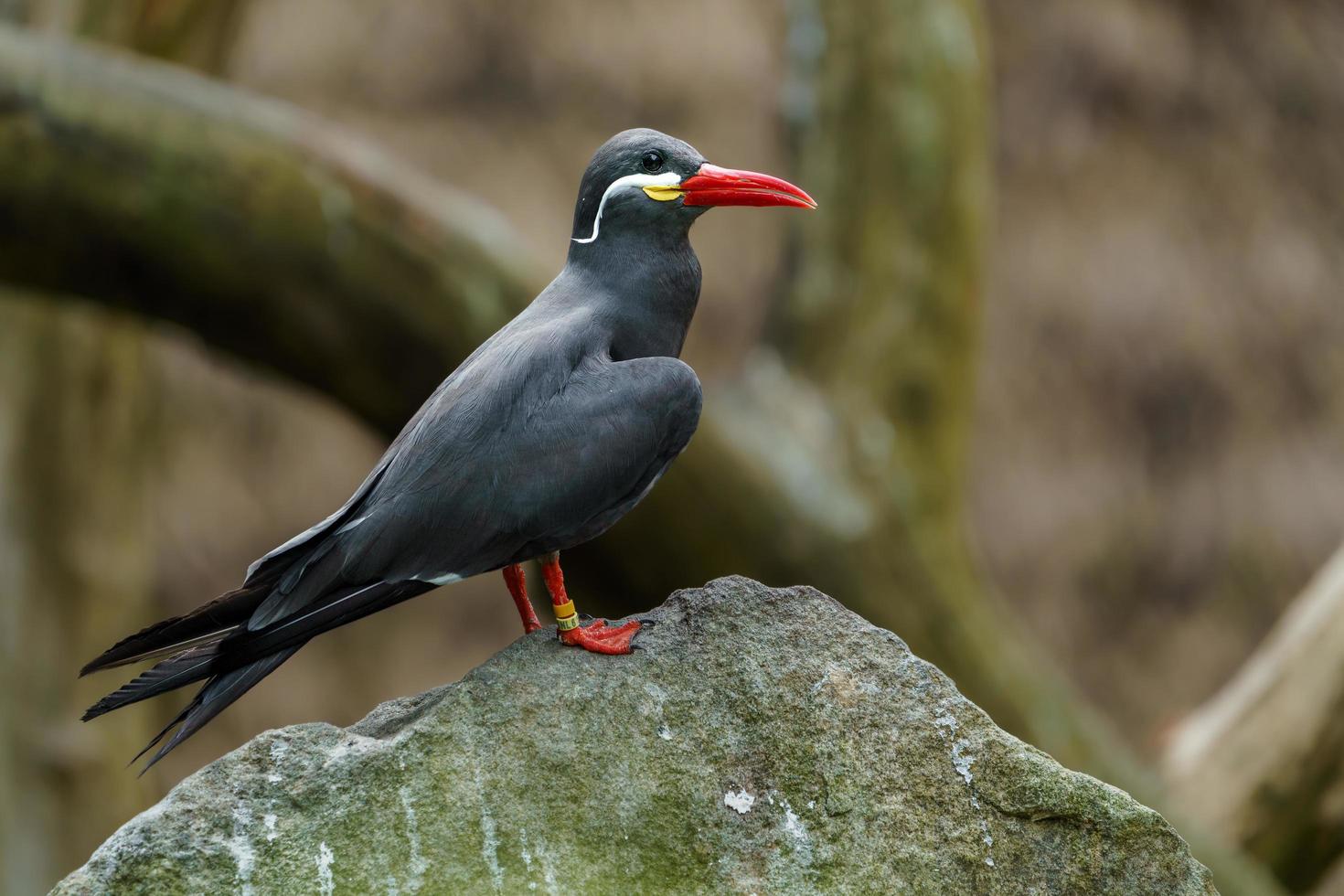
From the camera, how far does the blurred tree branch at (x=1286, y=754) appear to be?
16.1 ft

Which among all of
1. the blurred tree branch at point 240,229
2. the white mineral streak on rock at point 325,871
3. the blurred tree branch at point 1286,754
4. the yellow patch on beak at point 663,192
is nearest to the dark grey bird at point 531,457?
the yellow patch on beak at point 663,192

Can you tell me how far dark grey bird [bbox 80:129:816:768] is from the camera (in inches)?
98.7

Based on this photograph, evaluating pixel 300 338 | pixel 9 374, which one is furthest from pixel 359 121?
pixel 300 338

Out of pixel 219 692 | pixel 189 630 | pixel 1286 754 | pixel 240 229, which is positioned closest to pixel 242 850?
pixel 219 692

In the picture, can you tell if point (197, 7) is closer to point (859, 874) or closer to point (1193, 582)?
point (859, 874)

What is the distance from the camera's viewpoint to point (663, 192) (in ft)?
9.09

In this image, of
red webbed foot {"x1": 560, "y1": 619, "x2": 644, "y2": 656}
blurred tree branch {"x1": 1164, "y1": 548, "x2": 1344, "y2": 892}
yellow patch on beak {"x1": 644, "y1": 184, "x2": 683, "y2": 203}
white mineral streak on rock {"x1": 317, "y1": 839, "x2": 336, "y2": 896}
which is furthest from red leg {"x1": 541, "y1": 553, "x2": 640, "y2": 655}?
blurred tree branch {"x1": 1164, "y1": 548, "x2": 1344, "y2": 892}

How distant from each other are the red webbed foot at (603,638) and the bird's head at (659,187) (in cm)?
71

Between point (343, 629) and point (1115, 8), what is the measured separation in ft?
17.4

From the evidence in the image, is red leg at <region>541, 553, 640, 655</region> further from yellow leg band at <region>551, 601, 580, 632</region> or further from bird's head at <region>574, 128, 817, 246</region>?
bird's head at <region>574, 128, 817, 246</region>

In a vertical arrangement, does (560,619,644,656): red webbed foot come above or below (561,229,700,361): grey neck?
below

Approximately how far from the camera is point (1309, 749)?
4.93m

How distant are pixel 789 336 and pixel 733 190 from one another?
8.72ft

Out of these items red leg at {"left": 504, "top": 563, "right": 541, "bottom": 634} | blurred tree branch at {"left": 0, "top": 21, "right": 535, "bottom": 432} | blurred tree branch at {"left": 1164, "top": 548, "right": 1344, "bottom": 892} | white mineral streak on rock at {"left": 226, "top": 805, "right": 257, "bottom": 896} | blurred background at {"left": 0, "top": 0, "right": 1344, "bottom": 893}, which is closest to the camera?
white mineral streak on rock at {"left": 226, "top": 805, "right": 257, "bottom": 896}
